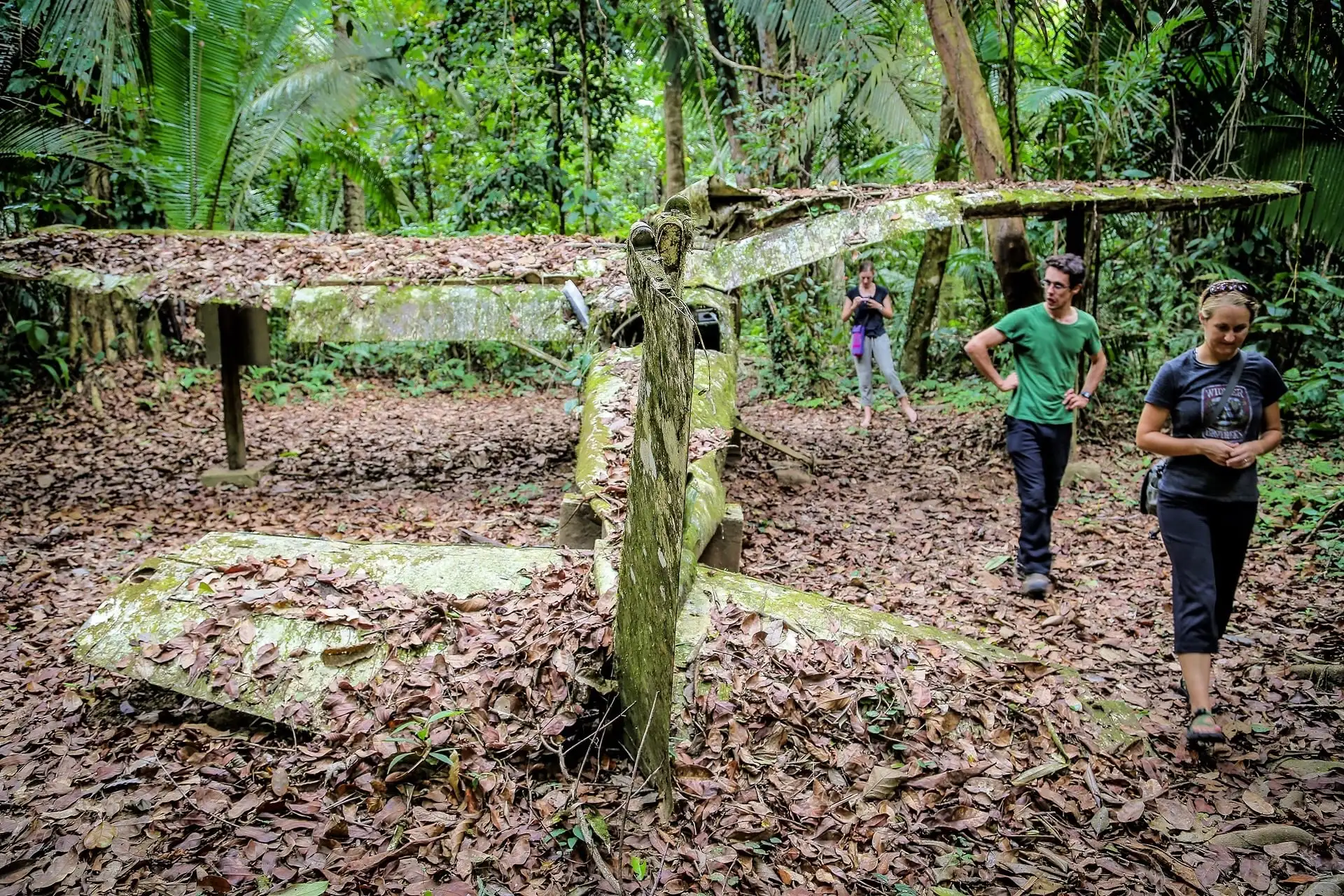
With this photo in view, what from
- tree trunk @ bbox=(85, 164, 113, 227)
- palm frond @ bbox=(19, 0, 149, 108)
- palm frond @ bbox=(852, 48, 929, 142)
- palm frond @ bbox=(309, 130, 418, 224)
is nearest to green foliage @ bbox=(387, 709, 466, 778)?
palm frond @ bbox=(19, 0, 149, 108)

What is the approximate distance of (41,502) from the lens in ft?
21.9

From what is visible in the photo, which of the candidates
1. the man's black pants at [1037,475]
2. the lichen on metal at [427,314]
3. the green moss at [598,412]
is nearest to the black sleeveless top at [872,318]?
the green moss at [598,412]

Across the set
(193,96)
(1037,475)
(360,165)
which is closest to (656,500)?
(1037,475)

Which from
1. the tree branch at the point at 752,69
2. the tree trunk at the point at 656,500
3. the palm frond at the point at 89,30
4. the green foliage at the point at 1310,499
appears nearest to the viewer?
the tree trunk at the point at 656,500

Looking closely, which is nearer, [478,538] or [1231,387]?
[1231,387]

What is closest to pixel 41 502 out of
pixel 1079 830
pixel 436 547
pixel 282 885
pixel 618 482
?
pixel 436 547

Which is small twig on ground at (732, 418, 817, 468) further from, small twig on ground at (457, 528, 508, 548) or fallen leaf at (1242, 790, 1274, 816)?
fallen leaf at (1242, 790, 1274, 816)

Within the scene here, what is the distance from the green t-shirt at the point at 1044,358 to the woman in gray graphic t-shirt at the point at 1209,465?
1417 millimetres

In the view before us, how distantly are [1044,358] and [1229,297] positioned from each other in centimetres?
167

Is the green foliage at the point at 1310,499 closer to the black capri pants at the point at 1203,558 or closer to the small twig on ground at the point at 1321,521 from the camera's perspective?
the small twig on ground at the point at 1321,521

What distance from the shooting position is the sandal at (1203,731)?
128 inches

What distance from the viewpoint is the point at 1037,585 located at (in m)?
4.93

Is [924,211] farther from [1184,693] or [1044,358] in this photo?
[1184,693]

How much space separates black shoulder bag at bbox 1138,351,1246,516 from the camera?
10.9 feet
